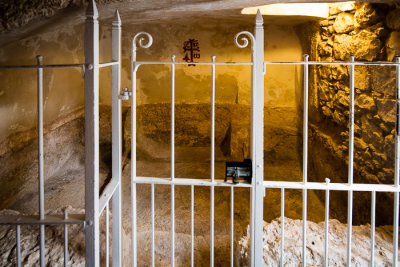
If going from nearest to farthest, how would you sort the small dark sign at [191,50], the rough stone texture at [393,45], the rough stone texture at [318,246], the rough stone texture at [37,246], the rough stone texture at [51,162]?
the rough stone texture at [37,246] < the rough stone texture at [318,246] < the rough stone texture at [393,45] < the rough stone texture at [51,162] < the small dark sign at [191,50]

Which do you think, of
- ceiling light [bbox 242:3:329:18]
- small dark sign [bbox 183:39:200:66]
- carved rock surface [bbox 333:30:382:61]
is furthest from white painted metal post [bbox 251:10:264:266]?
small dark sign [bbox 183:39:200:66]

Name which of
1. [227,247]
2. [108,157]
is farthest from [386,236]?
[108,157]

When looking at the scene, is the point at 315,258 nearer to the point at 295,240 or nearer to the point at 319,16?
the point at 295,240

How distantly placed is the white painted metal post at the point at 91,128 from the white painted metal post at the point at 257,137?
981mm

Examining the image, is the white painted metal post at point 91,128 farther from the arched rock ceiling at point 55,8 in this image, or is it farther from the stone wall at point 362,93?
the stone wall at point 362,93

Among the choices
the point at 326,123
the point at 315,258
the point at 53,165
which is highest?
the point at 326,123

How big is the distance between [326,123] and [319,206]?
111cm

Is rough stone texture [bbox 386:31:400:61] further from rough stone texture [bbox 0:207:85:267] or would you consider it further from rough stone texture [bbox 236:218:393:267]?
rough stone texture [bbox 0:207:85:267]

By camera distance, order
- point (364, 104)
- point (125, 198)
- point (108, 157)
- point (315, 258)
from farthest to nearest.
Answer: point (108, 157)
point (125, 198)
point (364, 104)
point (315, 258)

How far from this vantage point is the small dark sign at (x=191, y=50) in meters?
6.12

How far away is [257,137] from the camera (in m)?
2.42

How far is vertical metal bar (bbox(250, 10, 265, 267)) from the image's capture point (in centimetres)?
238

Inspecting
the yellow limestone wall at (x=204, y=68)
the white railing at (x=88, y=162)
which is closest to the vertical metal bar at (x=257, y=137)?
the white railing at (x=88, y=162)

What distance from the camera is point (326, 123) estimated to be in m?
4.96
